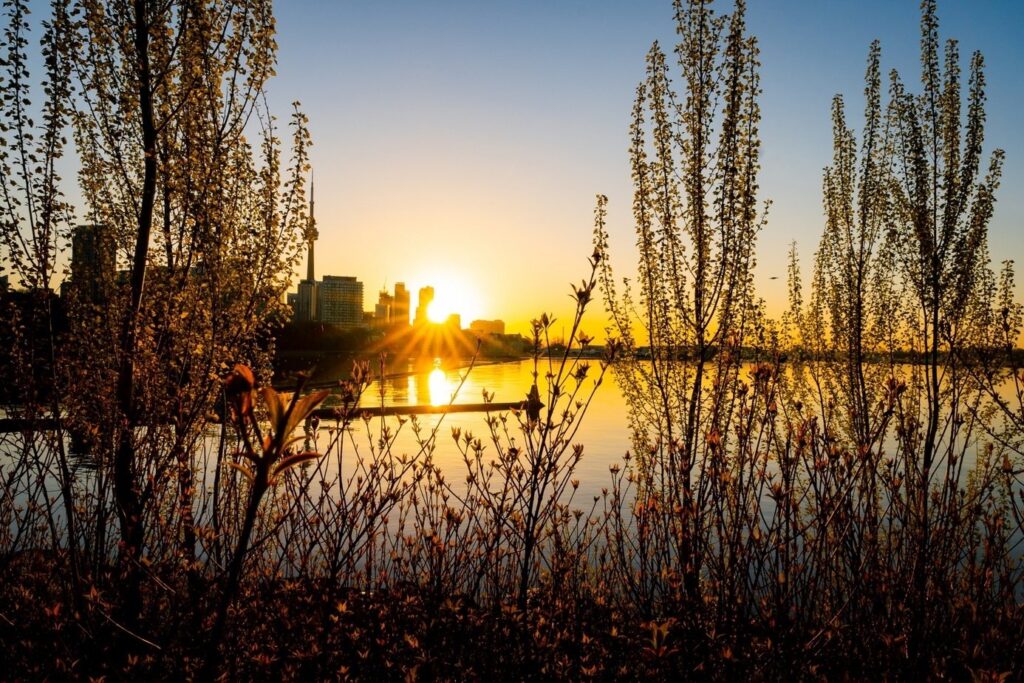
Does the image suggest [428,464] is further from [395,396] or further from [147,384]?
[395,396]

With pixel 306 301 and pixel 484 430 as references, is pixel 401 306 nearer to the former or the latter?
pixel 306 301

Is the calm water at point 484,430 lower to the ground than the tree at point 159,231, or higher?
lower

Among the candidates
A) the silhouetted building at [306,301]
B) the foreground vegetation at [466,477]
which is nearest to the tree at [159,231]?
the foreground vegetation at [466,477]

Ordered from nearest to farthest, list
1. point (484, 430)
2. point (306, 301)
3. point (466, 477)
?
point (466, 477) < point (484, 430) < point (306, 301)

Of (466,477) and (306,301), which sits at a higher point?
(306,301)

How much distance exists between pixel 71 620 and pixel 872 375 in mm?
8530

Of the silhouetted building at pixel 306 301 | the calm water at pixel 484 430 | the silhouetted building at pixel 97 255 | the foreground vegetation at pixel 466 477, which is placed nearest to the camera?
the foreground vegetation at pixel 466 477

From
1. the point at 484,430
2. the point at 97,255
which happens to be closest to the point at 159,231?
the point at 97,255

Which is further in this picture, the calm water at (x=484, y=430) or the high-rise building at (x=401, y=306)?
the high-rise building at (x=401, y=306)

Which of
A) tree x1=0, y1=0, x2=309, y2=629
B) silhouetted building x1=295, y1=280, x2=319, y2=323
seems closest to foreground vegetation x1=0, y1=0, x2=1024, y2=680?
tree x1=0, y1=0, x2=309, y2=629

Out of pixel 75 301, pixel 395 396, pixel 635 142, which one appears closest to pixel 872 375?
pixel 635 142

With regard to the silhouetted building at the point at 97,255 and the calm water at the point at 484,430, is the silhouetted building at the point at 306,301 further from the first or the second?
the silhouetted building at the point at 97,255

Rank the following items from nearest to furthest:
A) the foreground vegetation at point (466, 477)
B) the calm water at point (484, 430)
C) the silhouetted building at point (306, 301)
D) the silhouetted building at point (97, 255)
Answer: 1. the foreground vegetation at point (466, 477)
2. the silhouetted building at point (97, 255)
3. the calm water at point (484, 430)
4. the silhouetted building at point (306, 301)

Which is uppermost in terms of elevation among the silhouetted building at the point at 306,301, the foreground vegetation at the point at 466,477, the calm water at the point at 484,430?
the silhouetted building at the point at 306,301
